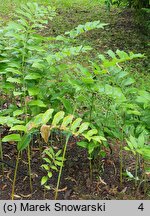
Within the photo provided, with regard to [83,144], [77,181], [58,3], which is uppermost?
[58,3]

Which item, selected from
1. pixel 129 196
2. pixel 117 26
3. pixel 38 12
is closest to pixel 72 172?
pixel 129 196

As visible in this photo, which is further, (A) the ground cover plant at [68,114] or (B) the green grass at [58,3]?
(B) the green grass at [58,3]

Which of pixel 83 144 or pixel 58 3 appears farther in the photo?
pixel 58 3

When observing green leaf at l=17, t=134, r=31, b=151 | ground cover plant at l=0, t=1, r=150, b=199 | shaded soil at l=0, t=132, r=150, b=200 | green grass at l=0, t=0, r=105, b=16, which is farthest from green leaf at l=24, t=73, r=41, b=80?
green grass at l=0, t=0, r=105, b=16

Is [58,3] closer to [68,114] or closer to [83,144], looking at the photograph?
[68,114]

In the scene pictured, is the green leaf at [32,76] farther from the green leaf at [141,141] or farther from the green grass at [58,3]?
the green grass at [58,3]

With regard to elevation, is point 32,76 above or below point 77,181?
above

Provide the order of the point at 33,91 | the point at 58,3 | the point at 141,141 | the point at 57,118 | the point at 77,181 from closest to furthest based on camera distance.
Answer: the point at 57,118 → the point at 141,141 → the point at 33,91 → the point at 77,181 → the point at 58,3

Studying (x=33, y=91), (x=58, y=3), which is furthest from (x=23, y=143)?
(x=58, y=3)

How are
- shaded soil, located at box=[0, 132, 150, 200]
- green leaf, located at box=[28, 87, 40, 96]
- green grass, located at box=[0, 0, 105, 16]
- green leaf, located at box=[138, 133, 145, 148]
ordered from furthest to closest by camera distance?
green grass, located at box=[0, 0, 105, 16], shaded soil, located at box=[0, 132, 150, 200], green leaf, located at box=[28, 87, 40, 96], green leaf, located at box=[138, 133, 145, 148]

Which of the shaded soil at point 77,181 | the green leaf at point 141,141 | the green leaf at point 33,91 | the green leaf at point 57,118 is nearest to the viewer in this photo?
the green leaf at point 57,118

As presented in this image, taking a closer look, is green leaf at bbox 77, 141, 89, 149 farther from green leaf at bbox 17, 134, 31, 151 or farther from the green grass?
the green grass

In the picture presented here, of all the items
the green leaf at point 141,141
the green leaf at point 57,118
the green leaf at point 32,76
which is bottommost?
the green leaf at point 141,141

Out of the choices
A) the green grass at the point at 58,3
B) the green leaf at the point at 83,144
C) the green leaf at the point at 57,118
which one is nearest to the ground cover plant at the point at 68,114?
the green leaf at the point at 83,144
